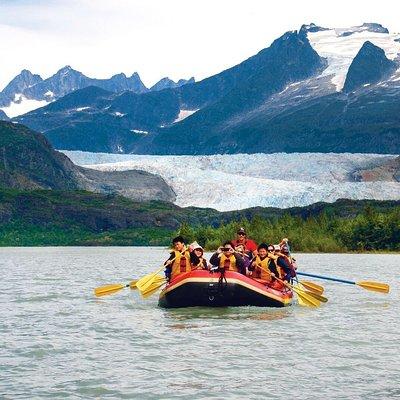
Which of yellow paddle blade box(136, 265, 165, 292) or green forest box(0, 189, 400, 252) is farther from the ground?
green forest box(0, 189, 400, 252)

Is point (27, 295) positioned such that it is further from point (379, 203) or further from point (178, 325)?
point (379, 203)

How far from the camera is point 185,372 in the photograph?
68.8ft

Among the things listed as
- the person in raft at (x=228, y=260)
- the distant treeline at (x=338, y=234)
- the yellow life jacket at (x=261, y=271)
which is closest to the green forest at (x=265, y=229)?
the distant treeline at (x=338, y=234)

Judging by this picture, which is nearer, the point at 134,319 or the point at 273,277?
the point at 134,319

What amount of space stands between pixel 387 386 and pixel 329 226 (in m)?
102

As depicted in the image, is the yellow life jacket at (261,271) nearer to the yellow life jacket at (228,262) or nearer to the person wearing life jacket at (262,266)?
the person wearing life jacket at (262,266)

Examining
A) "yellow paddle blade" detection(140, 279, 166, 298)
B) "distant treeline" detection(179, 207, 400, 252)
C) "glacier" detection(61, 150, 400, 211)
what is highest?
"glacier" detection(61, 150, 400, 211)

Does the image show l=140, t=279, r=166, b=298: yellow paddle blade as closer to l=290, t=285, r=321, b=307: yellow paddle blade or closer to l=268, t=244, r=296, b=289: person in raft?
l=268, t=244, r=296, b=289: person in raft

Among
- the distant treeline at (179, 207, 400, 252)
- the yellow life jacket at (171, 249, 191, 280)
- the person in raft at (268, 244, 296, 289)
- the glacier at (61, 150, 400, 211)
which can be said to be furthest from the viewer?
the glacier at (61, 150, 400, 211)

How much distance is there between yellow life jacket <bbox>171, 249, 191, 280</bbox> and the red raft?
104 centimetres

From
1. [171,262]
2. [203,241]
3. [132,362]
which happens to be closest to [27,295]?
[171,262]

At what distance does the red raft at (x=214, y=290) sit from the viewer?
32156 millimetres

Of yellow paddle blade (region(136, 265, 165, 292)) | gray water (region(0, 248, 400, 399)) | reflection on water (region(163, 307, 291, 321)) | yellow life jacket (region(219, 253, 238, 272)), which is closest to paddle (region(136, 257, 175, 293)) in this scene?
yellow paddle blade (region(136, 265, 165, 292))

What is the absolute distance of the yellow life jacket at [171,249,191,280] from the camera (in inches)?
1347
